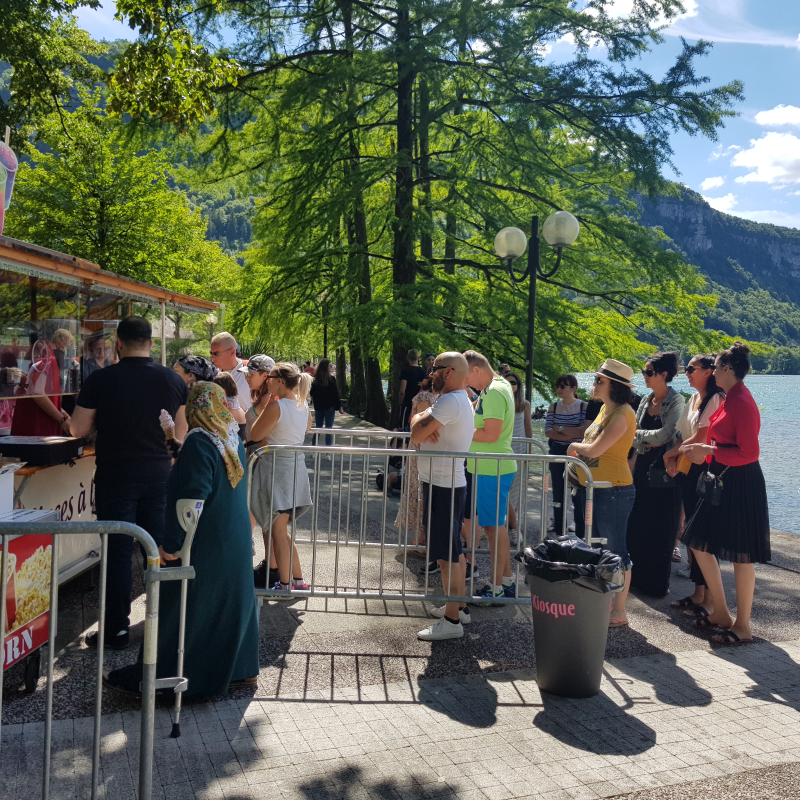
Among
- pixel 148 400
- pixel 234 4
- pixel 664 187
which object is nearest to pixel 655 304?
pixel 664 187

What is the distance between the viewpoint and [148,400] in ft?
16.6

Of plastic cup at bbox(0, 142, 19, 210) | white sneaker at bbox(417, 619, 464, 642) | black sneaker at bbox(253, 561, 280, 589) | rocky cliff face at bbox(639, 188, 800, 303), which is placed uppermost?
rocky cliff face at bbox(639, 188, 800, 303)

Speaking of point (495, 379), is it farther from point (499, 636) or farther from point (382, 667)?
point (382, 667)

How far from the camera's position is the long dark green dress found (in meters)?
4.02

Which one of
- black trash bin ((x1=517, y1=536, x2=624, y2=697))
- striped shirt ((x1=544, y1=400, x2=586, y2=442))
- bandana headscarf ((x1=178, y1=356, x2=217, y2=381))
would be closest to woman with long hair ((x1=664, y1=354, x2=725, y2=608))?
black trash bin ((x1=517, y1=536, x2=624, y2=697))

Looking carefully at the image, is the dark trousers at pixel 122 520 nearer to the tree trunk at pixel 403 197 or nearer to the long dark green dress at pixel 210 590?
the long dark green dress at pixel 210 590

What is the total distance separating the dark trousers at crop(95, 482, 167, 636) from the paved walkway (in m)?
1.08

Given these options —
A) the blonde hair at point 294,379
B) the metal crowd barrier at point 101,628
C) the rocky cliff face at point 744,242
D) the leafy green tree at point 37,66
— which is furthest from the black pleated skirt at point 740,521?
the rocky cliff face at point 744,242

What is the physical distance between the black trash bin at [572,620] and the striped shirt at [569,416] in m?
4.42

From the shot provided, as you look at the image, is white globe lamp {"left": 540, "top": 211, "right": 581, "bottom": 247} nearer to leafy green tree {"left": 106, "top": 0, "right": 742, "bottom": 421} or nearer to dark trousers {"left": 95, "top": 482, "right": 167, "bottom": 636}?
leafy green tree {"left": 106, "top": 0, "right": 742, "bottom": 421}

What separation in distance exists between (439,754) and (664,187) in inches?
517

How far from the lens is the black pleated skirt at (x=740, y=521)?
5.49 meters

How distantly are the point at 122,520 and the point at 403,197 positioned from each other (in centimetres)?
1157

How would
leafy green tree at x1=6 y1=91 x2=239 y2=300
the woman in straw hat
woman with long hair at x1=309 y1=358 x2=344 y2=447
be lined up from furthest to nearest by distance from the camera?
leafy green tree at x1=6 y1=91 x2=239 y2=300 → woman with long hair at x1=309 y1=358 x2=344 y2=447 → the woman in straw hat
